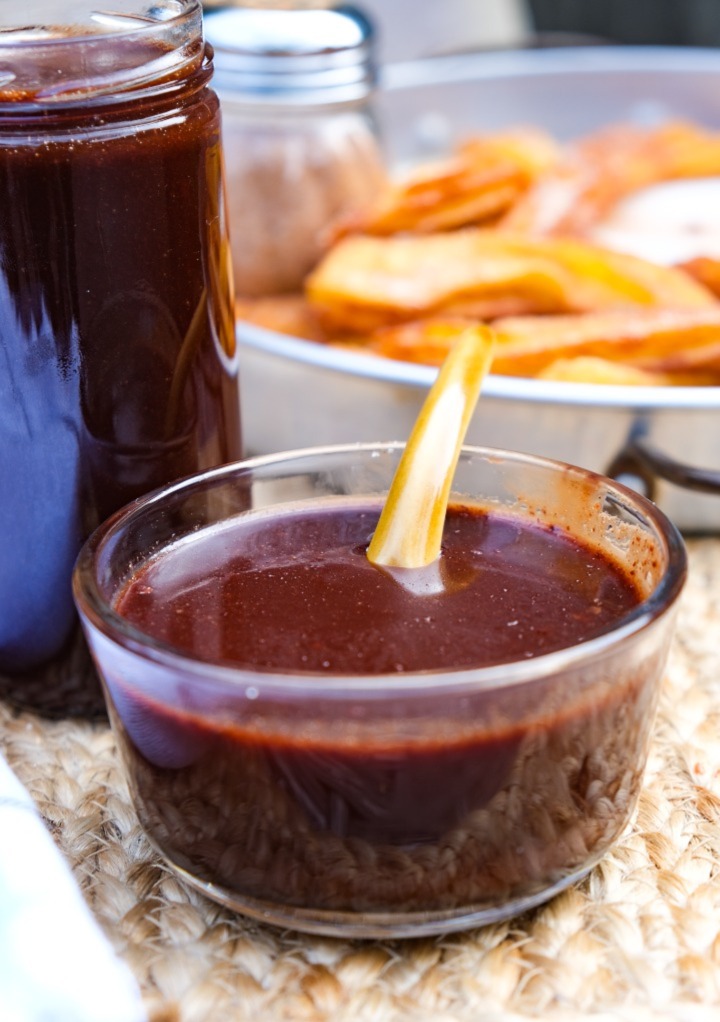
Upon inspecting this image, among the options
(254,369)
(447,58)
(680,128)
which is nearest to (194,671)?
(254,369)

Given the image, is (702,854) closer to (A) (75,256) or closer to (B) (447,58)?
(A) (75,256)

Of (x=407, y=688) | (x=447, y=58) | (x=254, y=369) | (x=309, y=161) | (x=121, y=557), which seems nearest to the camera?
(x=407, y=688)

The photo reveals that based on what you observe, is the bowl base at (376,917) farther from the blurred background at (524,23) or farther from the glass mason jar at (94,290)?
the blurred background at (524,23)

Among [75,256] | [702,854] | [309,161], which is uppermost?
[75,256]

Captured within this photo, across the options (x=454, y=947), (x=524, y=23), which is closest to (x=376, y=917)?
(x=454, y=947)

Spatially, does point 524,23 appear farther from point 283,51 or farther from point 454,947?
point 454,947

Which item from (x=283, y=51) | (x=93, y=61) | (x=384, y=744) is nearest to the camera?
(x=384, y=744)

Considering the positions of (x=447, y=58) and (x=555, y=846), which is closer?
(x=555, y=846)
